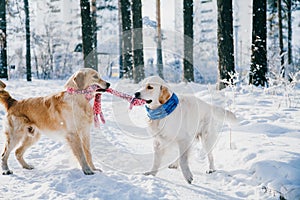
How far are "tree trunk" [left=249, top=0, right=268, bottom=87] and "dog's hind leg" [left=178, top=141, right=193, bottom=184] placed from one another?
5463 millimetres

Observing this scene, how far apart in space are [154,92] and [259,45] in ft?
19.1

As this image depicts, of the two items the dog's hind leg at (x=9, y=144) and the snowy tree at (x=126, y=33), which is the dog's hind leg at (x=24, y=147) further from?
the snowy tree at (x=126, y=33)

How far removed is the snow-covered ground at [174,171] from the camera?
290cm

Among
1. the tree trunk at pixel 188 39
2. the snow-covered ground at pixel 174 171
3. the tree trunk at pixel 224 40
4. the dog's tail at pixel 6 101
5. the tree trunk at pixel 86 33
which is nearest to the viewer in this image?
the snow-covered ground at pixel 174 171

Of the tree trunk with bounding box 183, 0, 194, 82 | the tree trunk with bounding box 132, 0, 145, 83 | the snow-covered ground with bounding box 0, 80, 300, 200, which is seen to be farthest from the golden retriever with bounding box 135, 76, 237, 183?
the tree trunk with bounding box 183, 0, 194, 82

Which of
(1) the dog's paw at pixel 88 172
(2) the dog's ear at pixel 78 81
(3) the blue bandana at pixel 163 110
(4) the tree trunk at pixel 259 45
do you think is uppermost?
(4) the tree trunk at pixel 259 45

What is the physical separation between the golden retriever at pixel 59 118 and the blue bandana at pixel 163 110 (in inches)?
30.6

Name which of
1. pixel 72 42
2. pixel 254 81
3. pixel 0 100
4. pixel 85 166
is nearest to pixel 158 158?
pixel 85 166

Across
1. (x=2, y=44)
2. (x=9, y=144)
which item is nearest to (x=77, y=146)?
(x=9, y=144)

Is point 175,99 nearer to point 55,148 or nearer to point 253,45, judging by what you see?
point 55,148

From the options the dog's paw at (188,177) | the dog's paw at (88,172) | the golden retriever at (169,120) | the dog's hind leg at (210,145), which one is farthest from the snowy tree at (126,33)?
the dog's paw at (188,177)

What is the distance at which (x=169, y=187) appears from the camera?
3074mm

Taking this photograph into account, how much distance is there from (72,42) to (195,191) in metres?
30.5

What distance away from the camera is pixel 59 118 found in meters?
3.61
